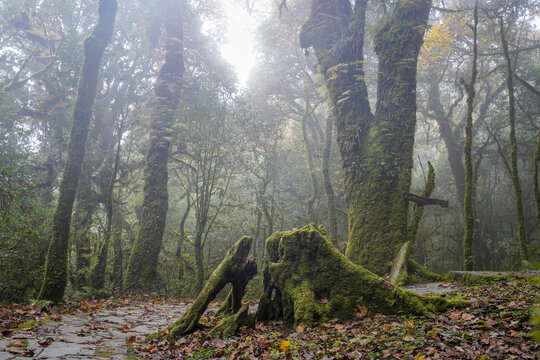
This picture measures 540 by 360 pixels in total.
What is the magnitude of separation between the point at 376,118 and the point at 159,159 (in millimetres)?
6988

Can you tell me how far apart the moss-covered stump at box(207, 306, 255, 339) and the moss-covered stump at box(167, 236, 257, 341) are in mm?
413

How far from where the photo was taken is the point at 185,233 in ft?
48.1

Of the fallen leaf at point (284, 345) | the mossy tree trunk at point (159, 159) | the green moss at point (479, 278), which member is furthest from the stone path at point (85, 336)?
the green moss at point (479, 278)

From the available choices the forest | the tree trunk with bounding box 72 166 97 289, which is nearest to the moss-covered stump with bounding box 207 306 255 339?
the forest

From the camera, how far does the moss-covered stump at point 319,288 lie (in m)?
4.39

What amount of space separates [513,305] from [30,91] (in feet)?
70.0

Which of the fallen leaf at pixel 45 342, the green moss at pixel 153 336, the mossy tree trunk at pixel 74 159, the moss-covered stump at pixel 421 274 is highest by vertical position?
the mossy tree trunk at pixel 74 159

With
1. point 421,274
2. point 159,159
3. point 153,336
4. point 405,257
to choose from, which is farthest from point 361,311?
point 159,159

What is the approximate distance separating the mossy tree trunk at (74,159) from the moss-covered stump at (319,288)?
386cm

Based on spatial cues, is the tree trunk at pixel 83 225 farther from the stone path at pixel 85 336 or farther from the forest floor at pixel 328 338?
the forest floor at pixel 328 338

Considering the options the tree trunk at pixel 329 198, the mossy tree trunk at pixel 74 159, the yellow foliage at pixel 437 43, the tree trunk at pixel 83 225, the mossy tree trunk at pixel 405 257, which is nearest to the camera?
the mossy tree trunk at pixel 74 159

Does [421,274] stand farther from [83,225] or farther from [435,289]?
[83,225]

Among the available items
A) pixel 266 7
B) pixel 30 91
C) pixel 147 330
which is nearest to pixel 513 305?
pixel 147 330

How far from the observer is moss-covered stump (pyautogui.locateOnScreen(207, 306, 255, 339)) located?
15.6 feet
